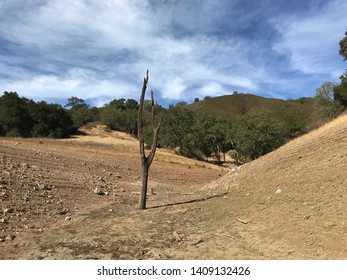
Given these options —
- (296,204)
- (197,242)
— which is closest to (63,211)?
(197,242)

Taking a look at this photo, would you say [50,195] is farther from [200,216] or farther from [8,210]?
[200,216]

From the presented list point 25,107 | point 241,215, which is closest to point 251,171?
point 241,215

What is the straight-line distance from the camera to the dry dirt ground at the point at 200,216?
6.26m

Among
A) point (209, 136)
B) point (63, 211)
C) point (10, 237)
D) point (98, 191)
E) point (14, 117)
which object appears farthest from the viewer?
point (14, 117)

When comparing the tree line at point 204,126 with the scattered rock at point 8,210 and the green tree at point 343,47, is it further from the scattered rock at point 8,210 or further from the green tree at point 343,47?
the scattered rock at point 8,210

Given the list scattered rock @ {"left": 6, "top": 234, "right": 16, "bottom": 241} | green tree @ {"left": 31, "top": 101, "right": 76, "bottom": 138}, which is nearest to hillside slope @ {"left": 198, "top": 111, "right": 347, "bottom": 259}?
scattered rock @ {"left": 6, "top": 234, "right": 16, "bottom": 241}

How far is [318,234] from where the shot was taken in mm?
6324

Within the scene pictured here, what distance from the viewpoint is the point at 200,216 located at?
896 centimetres

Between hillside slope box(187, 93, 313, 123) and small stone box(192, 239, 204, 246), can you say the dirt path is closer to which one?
small stone box(192, 239, 204, 246)

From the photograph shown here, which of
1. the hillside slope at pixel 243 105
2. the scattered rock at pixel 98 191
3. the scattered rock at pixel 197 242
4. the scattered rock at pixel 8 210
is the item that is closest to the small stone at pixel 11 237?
the scattered rock at pixel 8 210

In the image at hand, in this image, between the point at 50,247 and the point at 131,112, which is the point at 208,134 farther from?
the point at 50,247

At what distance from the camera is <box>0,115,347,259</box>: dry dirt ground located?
20.5ft

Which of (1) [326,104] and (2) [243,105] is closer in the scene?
(1) [326,104]

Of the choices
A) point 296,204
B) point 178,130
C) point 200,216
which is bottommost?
point 200,216
